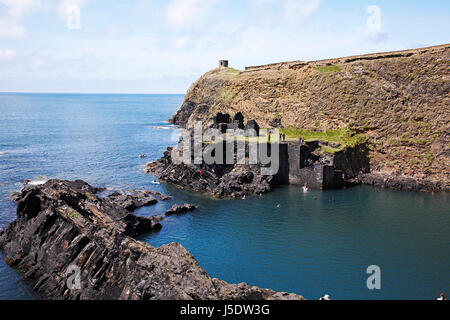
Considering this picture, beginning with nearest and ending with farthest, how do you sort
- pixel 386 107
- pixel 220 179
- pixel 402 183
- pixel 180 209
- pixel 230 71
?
pixel 180 209
pixel 402 183
pixel 220 179
pixel 386 107
pixel 230 71

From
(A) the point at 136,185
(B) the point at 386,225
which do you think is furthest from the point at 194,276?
(A) the point at 136,185

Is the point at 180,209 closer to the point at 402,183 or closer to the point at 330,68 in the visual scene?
the point at 402,183

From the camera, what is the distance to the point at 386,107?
63.1m

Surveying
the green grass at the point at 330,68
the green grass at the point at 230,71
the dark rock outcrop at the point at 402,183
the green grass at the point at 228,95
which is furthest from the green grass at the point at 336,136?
the green grass at the point at 230,71

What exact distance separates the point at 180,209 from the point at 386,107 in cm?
4290

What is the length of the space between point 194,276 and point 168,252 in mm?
3102

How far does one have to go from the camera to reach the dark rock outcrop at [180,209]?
43.8 m

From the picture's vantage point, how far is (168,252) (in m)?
22.7

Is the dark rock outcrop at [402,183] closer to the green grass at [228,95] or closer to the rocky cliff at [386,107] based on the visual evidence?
the rocky cliff at [386,107]

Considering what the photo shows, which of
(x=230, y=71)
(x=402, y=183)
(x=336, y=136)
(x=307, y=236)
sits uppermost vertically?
(x=230, y=71)

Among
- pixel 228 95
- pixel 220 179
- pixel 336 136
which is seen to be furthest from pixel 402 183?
pixel 228 95

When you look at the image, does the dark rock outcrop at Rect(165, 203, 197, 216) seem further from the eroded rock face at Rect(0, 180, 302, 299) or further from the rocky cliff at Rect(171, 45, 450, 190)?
the rocky cliff at Rect(171, 45, 450, 190)

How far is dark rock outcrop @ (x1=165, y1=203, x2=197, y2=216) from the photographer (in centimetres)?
4384

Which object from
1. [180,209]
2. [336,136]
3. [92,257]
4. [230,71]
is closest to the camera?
[92,257]
